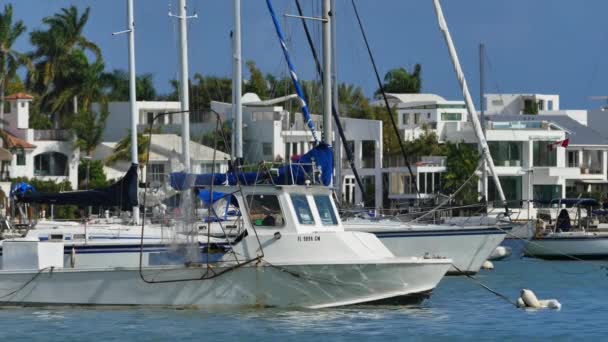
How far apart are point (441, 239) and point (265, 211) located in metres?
12.4

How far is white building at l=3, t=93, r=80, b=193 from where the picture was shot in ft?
267

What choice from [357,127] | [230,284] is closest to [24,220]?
[230,284]

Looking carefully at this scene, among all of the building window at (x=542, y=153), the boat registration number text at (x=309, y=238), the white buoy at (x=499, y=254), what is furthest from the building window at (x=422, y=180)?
the boat registration number text at (x=309, y=238)

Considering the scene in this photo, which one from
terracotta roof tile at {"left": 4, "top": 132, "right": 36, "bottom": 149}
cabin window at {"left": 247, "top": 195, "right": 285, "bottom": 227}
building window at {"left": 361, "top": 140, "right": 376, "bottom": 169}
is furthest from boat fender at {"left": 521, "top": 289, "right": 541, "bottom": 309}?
building window at {"left": 361, "top": 140, "right": 376, "bottom": 169}

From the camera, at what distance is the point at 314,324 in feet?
92.7

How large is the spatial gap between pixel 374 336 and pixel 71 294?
7.09 metres

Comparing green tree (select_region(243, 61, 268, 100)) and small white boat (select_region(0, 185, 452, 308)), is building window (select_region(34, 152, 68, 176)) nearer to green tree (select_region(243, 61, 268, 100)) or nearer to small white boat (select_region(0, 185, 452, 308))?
green tree (select_region(243, 61, 268, 100))

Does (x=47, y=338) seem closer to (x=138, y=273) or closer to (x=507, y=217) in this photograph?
(x=138, y=273)

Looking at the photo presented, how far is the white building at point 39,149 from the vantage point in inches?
3201

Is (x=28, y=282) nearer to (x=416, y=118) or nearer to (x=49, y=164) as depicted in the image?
(x=49, y=164)

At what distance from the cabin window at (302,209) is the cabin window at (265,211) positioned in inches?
14.4

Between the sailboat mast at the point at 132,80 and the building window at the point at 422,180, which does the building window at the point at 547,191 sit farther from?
the sailboat mast at the point at 132,80

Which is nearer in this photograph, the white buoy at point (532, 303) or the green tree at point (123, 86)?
the white buoy at point (532, 303)

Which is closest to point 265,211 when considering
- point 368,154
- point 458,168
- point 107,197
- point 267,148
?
point 107,197
